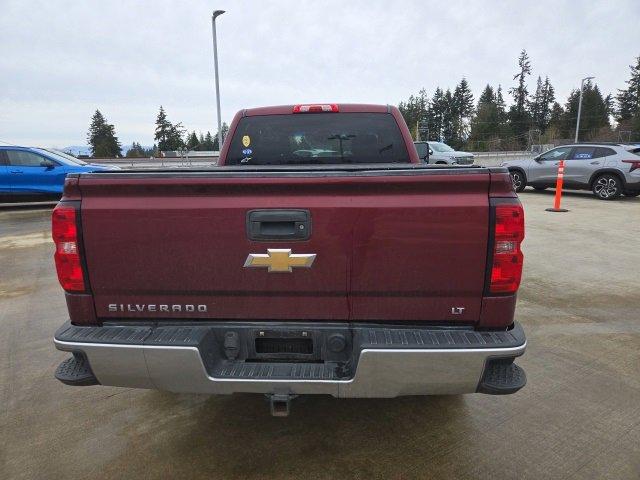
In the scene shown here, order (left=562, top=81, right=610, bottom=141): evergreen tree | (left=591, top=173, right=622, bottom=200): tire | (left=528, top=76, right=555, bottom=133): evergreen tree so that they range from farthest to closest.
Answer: (left=528, top=76, right=555, bottom=133): evergreen tree, (left=562, top=81, right=610, bottom=141): evergreen tree, (left=591, top=173, right=622, bottom=200): tire

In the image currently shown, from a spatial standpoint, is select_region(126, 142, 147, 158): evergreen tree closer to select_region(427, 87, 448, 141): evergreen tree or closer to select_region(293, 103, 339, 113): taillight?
select_region(427, 87, 448, 141): evergreen tree

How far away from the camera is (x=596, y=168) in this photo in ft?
43.1

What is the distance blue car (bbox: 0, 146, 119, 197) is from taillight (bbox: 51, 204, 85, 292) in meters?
10.4

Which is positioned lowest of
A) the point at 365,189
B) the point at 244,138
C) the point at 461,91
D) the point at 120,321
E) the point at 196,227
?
the point at 120,321

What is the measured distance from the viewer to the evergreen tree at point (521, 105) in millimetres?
83812

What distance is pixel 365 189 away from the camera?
6.88 feet

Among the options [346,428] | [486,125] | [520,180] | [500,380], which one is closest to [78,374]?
[346,428]

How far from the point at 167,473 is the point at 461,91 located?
354 feet

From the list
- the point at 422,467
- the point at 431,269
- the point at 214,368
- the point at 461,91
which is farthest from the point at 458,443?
the point at 461,91

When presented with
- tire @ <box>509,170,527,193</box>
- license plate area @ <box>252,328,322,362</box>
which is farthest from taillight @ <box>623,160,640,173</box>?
license plate area @ <box>252,328,322,362</box>

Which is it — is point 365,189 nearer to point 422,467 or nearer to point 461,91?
Result: point 422,467

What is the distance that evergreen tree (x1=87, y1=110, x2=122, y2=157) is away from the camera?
86812 millimetres

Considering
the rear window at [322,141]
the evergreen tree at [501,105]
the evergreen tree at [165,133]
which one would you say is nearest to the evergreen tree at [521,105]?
the evergreen tree at [501,105]

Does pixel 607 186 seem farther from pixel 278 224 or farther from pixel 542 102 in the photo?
pixel 542 102
